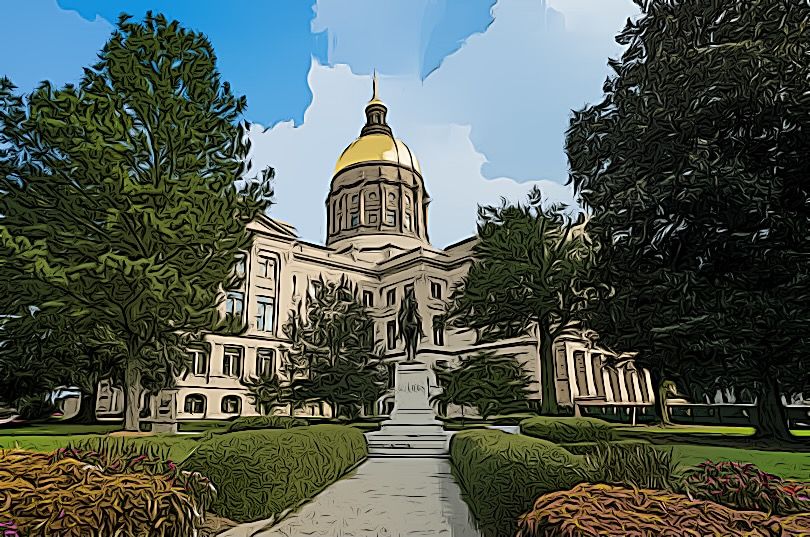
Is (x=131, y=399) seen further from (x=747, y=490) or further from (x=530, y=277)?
(x=530, y=277)

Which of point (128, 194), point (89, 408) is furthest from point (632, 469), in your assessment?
point (89, 408)

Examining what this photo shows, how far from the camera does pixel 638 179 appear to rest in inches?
758

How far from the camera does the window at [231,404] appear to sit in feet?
149

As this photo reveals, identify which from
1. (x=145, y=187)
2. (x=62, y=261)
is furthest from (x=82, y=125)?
(x=62, y=261)

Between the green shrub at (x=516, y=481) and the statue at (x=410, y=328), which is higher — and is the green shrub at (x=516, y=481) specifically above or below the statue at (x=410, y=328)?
below

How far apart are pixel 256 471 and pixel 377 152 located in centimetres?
6315

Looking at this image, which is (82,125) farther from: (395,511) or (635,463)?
(635,463)

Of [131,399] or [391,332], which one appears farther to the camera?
[391,332]

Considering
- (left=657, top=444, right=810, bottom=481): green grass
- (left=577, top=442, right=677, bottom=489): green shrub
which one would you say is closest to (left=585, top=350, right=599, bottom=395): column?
(left=657, top=444, right=810, bottom=481): green grass

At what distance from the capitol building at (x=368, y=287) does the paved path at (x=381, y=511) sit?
16.3 metres

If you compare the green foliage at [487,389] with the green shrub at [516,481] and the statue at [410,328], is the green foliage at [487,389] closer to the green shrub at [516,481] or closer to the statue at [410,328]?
the statue at [410,328]

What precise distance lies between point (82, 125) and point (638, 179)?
18539 millimetres

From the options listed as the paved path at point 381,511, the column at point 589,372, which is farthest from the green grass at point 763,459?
the column at point 589,372

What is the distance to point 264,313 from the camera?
2037 inches
